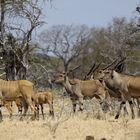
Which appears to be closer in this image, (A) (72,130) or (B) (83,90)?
(A) (72,130)

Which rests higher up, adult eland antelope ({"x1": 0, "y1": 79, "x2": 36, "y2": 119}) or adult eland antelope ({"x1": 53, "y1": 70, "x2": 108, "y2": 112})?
adult eland antelope ({"x1": 0, "y1": 79, "x2": 36, "y2": 119})

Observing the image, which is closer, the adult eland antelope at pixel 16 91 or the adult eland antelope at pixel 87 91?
the adult eland antelope at pixel 16 91

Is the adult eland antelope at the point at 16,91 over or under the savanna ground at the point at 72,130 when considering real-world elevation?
over

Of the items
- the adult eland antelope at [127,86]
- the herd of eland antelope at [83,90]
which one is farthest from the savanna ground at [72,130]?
the adult eland antelope at [127,86]

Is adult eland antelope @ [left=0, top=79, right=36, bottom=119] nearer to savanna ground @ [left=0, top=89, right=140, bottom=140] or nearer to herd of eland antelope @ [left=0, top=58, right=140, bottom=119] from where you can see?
herd of eland antelope @ [left=0, top=58, right=140, bottom=119]

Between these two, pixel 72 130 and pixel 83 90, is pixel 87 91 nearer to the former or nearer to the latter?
pixel 83 90

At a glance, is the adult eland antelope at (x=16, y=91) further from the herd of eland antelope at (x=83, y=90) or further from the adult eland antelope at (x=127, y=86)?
the adult eland antelope at (x=127, y=86)

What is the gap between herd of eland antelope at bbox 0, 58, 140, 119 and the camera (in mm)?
13492

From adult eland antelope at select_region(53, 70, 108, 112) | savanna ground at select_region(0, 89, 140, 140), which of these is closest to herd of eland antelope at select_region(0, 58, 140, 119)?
adult eland antelope at select_region(53, 70, 108, 112)

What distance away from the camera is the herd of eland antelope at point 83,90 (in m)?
13.5

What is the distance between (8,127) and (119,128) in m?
2.55

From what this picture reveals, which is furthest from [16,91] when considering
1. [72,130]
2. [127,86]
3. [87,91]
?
[72,130]

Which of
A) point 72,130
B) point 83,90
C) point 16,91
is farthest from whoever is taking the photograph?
point 83,90

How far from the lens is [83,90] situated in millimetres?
16297
